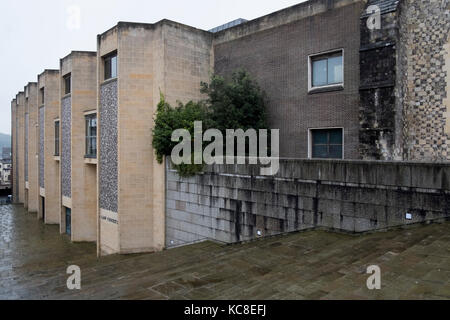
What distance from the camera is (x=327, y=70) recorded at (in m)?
14.1

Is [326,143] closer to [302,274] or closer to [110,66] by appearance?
[302,274]

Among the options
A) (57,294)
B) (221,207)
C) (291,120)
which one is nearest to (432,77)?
(291,120)

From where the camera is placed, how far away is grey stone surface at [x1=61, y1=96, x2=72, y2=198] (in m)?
23.0

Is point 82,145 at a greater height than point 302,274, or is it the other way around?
point 82,145

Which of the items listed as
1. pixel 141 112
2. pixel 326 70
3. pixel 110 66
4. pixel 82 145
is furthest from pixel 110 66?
pixel 326 70

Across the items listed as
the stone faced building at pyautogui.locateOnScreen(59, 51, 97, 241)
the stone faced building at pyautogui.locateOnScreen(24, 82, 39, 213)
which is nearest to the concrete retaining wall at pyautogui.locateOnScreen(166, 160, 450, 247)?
the stone faced building at pyautogui.locateOnScreen(59, 51, 97, 241)

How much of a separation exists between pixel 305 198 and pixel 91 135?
595 inches

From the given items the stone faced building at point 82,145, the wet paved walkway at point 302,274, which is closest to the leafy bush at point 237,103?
the wet paved walkway at point 302,274

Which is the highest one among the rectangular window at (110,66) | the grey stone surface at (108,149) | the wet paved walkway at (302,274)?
the rectangular window at (110,66)

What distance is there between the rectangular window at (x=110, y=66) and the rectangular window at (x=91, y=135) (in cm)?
370

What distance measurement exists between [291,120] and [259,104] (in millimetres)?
1559

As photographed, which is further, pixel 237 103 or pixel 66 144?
pixel 66 144

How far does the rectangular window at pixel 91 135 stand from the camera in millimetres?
20209

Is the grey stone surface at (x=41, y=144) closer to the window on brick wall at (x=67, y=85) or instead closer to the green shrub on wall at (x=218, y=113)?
the window on brick wall at (x=67, y=85)
